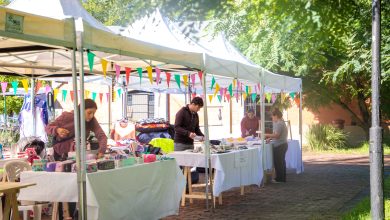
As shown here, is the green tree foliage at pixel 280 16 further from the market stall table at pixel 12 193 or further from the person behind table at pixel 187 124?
the market stall table at pixel 12 193

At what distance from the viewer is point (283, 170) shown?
12445 millimetres

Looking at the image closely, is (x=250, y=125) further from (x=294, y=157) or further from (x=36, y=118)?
(x=36, y=118)

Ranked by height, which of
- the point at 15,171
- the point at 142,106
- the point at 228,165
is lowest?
the point at 228,165

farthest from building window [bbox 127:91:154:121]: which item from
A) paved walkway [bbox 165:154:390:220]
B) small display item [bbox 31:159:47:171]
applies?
small display item [bbox 31:159:47:171]

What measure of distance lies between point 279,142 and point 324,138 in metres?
10.1

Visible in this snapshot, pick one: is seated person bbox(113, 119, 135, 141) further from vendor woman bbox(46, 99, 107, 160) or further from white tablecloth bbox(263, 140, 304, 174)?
vendor woman bbox(46, 99, 107, 160)

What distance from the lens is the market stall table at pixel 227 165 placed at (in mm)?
9133

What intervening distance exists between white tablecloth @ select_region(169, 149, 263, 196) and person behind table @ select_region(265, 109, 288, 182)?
1.66 metres

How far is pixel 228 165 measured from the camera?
943cm

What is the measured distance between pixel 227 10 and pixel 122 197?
12.0ft

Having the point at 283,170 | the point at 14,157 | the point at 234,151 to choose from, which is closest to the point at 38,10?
the point at 14,157

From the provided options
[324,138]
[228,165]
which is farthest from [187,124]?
[324,138]

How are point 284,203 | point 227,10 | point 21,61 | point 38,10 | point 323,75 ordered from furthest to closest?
point 323,75 < point 21,61 < point 284,203 < point 38,10 < point 227,10

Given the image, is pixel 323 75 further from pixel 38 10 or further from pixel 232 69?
pixel 38 10
